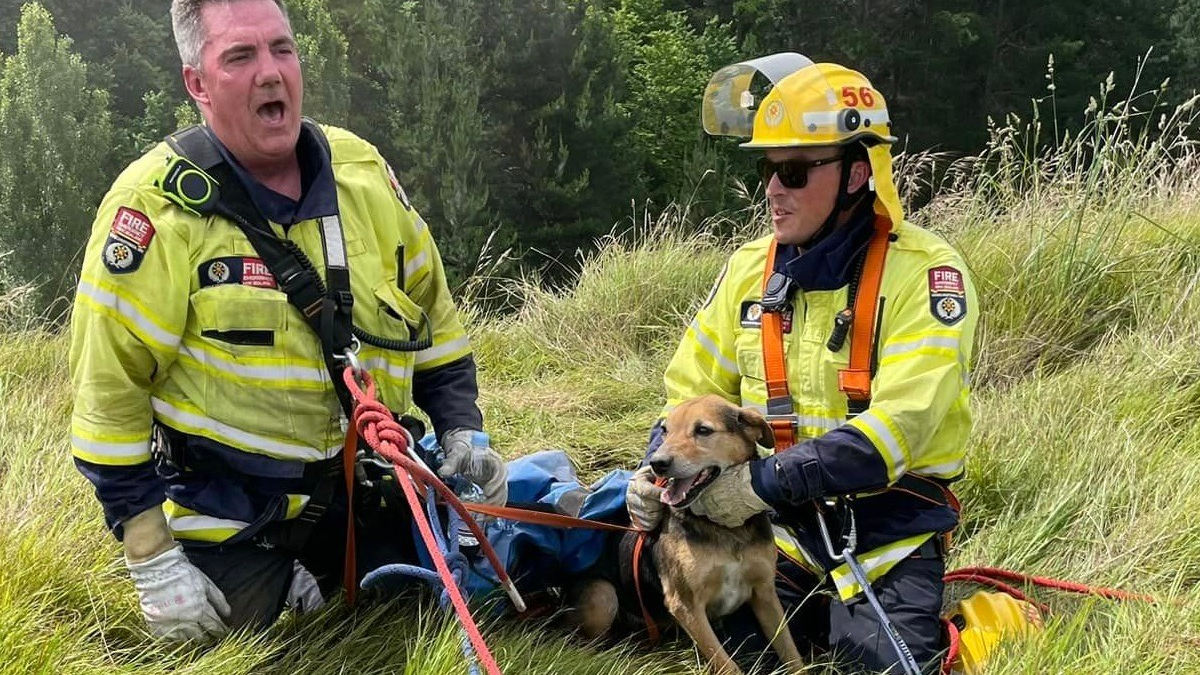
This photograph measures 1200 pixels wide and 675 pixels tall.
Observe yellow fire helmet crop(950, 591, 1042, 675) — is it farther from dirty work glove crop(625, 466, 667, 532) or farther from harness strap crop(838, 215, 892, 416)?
dirty work glove crop(625, 466, 667, 532)

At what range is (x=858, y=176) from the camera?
3.13 meters

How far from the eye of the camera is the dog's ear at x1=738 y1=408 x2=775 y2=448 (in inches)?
122

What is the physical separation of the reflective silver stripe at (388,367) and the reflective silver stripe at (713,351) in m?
1.00

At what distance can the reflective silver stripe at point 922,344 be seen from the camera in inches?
115

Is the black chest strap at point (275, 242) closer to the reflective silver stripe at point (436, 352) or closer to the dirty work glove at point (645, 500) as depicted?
the reflective silver stripe at point (436, 352)

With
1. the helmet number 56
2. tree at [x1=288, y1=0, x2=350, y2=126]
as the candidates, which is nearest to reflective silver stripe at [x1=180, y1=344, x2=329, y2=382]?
the helmet number 56

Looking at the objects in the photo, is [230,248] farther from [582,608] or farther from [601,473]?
[601,473]

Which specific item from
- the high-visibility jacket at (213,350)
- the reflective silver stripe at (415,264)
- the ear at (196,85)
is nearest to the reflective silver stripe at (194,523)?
the high-visibility jacket at (213,350)

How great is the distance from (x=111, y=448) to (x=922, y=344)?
222cm

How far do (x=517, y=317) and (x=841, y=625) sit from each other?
14.4ft

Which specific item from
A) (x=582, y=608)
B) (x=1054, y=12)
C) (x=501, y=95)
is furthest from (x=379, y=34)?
(x=582, y=608)

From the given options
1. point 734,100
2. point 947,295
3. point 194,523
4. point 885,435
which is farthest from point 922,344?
point 194,523

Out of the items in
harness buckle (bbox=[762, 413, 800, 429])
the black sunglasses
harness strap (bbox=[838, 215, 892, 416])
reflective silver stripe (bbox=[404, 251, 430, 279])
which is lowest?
harness buckle (bbox=[762, 413, 800, 429])

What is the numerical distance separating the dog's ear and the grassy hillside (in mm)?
713
